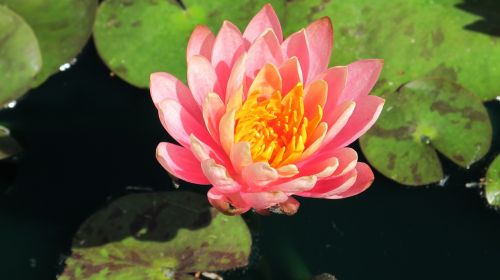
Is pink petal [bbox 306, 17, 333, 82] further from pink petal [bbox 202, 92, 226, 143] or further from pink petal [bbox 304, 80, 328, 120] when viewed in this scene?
pink petal [bbox 202, 92, 226, 143]

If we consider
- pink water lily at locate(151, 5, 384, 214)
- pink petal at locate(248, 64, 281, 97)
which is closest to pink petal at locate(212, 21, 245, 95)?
pink water lily at locate(151, 5, 384, 214)

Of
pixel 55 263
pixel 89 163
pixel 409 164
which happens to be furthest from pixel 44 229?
pixel 409 164

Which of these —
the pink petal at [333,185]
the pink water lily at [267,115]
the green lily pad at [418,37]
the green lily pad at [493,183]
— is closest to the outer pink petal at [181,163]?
the pink water lily at [267,115]

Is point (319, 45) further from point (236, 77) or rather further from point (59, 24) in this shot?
point (59, 24)

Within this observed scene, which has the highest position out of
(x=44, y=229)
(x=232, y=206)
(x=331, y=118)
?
(x=331, y=118)

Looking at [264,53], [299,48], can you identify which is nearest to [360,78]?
[299,48]

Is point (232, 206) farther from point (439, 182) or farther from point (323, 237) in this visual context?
point (439, 182)
